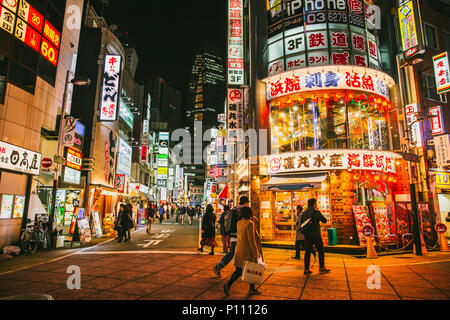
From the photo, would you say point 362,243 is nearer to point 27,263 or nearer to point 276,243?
point 276,243

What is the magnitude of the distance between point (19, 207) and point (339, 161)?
15075 mm

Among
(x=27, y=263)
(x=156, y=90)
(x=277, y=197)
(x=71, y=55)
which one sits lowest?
(x=27, y=263)

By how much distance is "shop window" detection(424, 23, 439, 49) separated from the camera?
677 inches

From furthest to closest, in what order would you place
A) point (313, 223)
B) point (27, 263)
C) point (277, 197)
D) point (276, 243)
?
point (277, 197) < point (276, 243) < point (27, 263) < point (313, 223)

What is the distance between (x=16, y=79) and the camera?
40.2 feet

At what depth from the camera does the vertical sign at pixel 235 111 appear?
1782 cm

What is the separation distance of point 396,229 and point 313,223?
756 centimetres

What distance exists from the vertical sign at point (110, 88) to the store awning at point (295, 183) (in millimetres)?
13936

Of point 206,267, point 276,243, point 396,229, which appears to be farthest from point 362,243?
point 206,267

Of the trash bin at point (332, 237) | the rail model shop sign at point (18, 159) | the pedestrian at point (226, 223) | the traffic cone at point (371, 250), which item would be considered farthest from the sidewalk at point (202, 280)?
the rail model shop sign at point (18, 159)

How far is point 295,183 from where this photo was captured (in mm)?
12984

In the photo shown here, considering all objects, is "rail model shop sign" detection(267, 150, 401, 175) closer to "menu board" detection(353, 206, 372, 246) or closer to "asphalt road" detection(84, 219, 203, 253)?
"menu board" detection(353, 206, 372, 246)

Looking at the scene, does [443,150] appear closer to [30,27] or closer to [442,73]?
[442,73]
